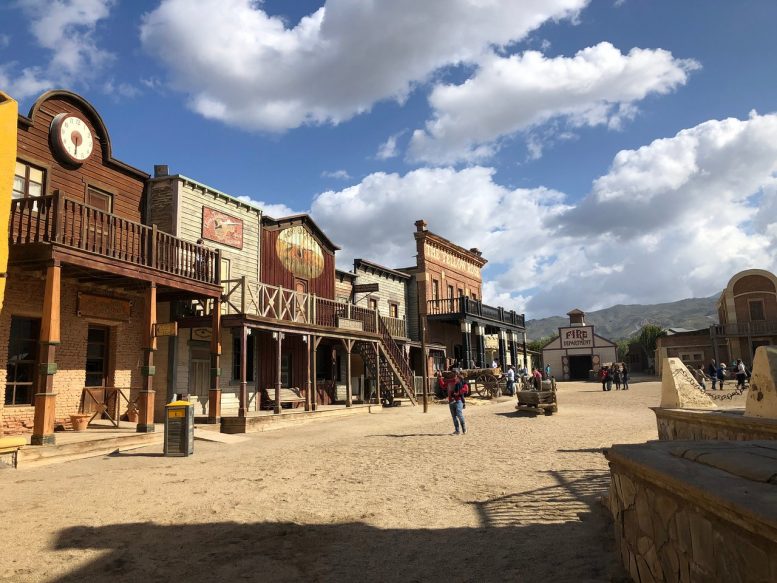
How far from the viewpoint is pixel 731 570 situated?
2.39m

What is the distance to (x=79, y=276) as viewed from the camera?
1271 centimetres

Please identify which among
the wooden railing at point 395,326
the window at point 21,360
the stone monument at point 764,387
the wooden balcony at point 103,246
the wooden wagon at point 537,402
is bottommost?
the wooden wagon at point 537,402

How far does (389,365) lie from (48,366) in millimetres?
14243

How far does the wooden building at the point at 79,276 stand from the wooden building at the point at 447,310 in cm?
1585

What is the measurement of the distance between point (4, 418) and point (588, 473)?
11.4 meters

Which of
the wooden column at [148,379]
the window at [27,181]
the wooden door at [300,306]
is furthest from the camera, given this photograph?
the wooden door at [300,306]

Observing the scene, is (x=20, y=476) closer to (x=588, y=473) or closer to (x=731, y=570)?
(x=588, y=473)

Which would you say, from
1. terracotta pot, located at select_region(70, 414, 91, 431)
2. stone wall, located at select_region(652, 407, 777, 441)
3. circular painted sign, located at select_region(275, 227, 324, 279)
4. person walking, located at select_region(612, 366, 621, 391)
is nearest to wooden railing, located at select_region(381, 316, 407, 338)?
circular painted sign, located at select_region(275, 227, 324, 279)

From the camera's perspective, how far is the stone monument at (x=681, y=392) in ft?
29.2

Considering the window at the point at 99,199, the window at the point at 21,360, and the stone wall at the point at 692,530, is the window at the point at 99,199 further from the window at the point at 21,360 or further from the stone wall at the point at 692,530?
the stone wall at the point at 692,530

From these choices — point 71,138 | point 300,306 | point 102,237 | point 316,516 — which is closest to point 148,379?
point 102,237

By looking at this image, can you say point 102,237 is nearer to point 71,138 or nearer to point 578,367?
point 71,138

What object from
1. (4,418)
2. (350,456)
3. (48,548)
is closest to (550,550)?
(48,548)

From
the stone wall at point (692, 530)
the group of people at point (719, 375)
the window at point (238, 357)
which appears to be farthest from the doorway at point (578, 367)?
the stone wall at point (692, 530)
